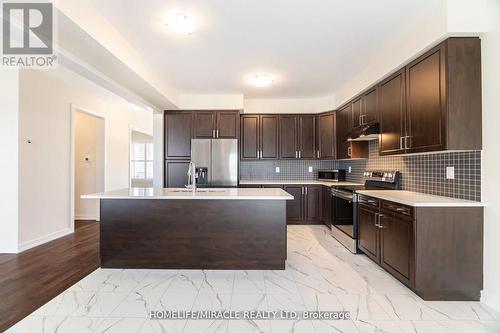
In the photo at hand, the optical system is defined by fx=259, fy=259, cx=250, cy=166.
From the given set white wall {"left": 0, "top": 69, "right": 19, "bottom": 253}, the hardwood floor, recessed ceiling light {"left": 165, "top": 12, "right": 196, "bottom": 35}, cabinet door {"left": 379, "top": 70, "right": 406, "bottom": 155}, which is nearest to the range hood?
cabinet door {"left": 379, "top": 70, "right": 406, "bottom": 155}

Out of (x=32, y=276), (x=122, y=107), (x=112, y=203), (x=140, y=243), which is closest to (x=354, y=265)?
(x=140, y=243)

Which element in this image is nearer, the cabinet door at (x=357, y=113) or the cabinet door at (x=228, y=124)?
the cabinet door at (x=357, y=113)

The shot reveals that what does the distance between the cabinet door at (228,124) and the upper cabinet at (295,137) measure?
95 centimetres

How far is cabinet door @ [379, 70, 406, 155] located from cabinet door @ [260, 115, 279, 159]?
2.26 meters

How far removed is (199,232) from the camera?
292cm

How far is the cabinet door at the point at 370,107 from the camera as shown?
3.55 metres

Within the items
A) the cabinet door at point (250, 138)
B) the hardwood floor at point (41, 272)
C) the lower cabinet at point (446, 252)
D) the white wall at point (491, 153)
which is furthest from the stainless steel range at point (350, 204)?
the hardwood floor at point (41, 272)

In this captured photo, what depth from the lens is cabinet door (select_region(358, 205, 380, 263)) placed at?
2945mm

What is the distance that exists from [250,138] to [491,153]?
3766 mm

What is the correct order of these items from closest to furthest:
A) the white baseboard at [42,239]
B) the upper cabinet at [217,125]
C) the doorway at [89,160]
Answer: the white baseboard at [42,239] → the upper cabinet at [217,125] → the doorway at [89,160]

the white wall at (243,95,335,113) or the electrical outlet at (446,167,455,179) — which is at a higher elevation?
the white wall at (243,95,335,113)

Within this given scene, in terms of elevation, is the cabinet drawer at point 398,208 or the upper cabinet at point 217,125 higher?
the upper cabinet at point 217,125

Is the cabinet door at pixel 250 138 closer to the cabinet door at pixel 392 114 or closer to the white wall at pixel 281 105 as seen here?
the white wall at pixel 281 105

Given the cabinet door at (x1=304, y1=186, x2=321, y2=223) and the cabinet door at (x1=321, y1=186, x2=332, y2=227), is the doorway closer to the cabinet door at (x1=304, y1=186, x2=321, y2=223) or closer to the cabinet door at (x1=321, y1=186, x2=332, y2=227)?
the cabinet door at (x1=304, y1=186, x2=321, y2=223)
